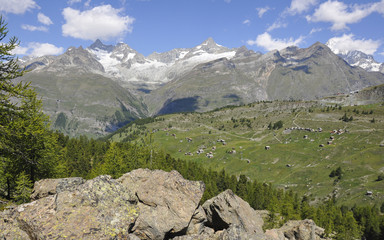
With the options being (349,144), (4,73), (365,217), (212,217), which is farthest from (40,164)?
(349,144)

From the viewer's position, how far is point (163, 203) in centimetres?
2650

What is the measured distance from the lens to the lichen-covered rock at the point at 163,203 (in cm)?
2333

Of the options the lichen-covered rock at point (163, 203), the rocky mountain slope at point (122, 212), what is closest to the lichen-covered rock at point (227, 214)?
the rocky mountain slope at point (122, 212)

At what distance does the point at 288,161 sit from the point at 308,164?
1601 centimetres

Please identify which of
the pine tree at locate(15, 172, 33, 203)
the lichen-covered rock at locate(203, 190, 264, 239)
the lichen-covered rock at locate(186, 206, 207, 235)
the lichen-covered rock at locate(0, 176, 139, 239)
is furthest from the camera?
the lichen-covered rock at locate(203, 190, 264, 239)

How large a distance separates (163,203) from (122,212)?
382 inches

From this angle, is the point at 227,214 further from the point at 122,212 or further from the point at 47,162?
the point at 47,162

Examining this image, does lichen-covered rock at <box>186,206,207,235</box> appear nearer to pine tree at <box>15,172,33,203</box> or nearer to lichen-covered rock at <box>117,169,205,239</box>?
lichen-covered rock at <box>117,169,205,239</box>

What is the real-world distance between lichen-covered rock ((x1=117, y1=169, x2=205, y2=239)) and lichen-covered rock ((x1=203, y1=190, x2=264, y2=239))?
236 inches

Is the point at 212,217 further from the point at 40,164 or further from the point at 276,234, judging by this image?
the point at 40,164

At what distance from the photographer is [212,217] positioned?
113 feet

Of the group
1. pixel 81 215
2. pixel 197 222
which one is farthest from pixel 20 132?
pixel 197 222

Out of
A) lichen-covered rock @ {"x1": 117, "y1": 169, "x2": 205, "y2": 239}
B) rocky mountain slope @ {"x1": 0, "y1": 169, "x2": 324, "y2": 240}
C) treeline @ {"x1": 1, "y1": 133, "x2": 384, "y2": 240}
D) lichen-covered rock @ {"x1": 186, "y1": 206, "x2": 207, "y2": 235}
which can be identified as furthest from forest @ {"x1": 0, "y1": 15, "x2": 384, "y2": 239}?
lichen-covered rock @ {"x1": 186, "y1": 206, "x2": 207, "y2": 235}

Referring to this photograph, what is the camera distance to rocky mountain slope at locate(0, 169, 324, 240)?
48.8 feet
